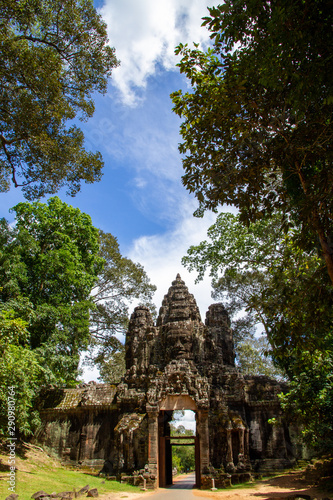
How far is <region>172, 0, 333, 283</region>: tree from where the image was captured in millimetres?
4719

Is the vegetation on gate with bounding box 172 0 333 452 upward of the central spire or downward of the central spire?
downward

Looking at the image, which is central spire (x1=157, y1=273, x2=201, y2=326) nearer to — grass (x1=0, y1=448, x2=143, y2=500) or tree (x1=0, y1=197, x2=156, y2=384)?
tree (x1=0, y1=197, x2=156, y2=384)

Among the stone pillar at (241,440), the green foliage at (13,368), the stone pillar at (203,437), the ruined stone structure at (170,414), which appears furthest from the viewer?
the ruined stone structure at (170,414)

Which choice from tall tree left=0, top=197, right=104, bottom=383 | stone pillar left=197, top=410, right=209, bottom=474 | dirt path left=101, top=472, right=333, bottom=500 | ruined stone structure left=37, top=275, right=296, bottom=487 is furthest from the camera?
tall tree left=0, top=197, right=104, bottom=383

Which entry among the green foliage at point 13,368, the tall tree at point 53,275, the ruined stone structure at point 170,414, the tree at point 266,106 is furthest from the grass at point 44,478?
the tree at point 266,106

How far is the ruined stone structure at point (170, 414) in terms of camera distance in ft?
50.3

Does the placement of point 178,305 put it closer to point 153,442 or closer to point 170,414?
point 170,414

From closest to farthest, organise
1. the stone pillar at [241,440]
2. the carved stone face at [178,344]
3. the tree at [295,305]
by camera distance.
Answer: the tree at [295,305] → the stone pillar at [241,440] → the carved stone face at [178,344]

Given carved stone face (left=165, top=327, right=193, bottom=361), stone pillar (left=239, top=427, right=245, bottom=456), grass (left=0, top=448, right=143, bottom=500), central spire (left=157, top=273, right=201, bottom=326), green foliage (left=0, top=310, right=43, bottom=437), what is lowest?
grass (left=0, top=448, right=143, bottom=500)

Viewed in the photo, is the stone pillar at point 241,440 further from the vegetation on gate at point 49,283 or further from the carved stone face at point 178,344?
the vegetation on gate at point 49,283

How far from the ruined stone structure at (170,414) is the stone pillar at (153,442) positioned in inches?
1.5

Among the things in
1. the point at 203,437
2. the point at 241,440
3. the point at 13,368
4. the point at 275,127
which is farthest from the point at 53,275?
the point at 275,127

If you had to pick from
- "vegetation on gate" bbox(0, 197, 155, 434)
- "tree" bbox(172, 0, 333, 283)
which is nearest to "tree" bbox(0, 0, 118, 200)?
"tree" bbox(172, 0, 333, 283)

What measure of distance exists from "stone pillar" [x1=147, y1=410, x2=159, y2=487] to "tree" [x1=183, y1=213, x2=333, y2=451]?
5870 mm
